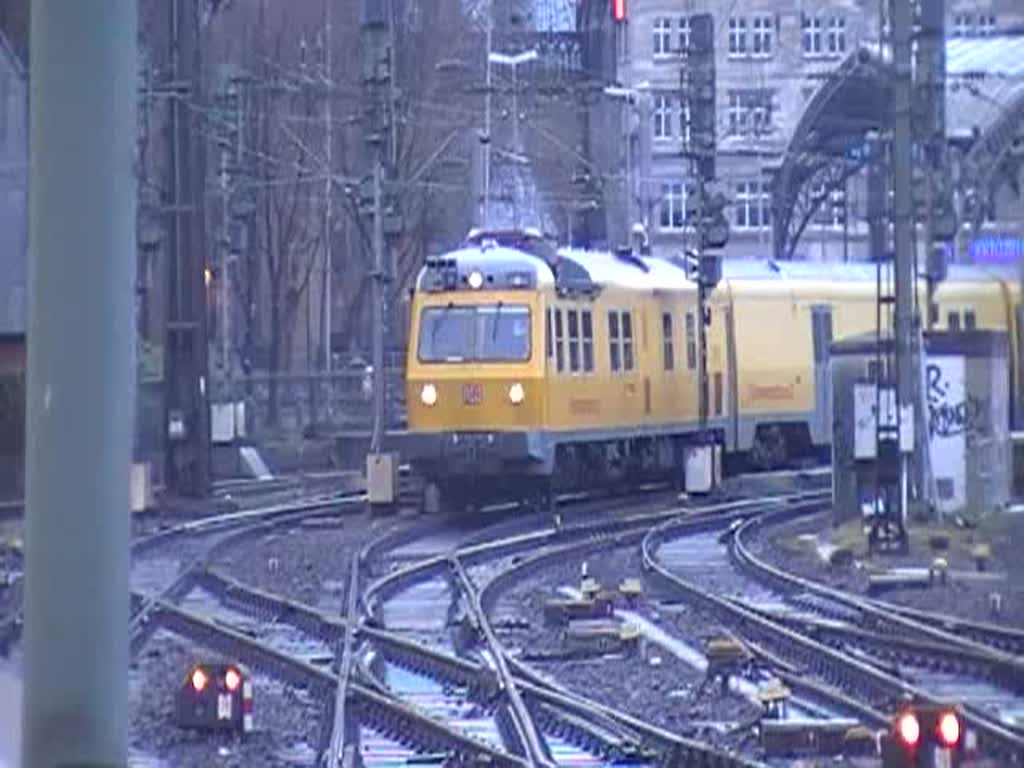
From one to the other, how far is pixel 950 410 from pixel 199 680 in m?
15.0

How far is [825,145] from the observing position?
146 feet

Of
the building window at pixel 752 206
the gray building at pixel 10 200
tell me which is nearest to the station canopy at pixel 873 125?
the building window at pixel 752 206

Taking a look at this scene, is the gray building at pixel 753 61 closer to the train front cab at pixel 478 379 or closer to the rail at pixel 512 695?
the train front cab at pixel 478 379

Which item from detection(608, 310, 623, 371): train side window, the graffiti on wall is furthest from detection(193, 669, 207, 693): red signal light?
detection(608, 310, 623, 371): train side window

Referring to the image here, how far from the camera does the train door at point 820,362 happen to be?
36.5 metres

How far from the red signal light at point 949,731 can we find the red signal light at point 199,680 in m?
4.05

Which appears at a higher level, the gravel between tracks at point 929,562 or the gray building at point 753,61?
the gray building at point 753,61

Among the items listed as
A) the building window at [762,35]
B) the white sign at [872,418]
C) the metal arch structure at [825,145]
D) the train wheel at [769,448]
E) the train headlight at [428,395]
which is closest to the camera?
the white sign at [872,418]

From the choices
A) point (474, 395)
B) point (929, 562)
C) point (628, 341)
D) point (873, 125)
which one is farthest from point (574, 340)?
point (873, 125)

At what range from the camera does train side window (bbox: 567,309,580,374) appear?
29.4 metres

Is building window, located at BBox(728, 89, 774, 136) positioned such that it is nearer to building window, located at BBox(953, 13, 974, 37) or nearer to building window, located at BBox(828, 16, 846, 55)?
building window, located at BBox(828, 16, 846, 55)

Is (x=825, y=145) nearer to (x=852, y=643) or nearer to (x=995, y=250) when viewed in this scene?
(x=995, y=250)

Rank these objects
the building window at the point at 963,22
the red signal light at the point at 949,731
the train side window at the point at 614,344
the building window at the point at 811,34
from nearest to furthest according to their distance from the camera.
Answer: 1. the red signal light at the point at 949,731
2. the train side window at the point at 614,344
3. the building window at the point at 963,22
4. the building window at the point at 811,34

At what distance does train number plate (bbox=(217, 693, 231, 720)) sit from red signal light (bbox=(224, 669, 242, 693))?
42mm
